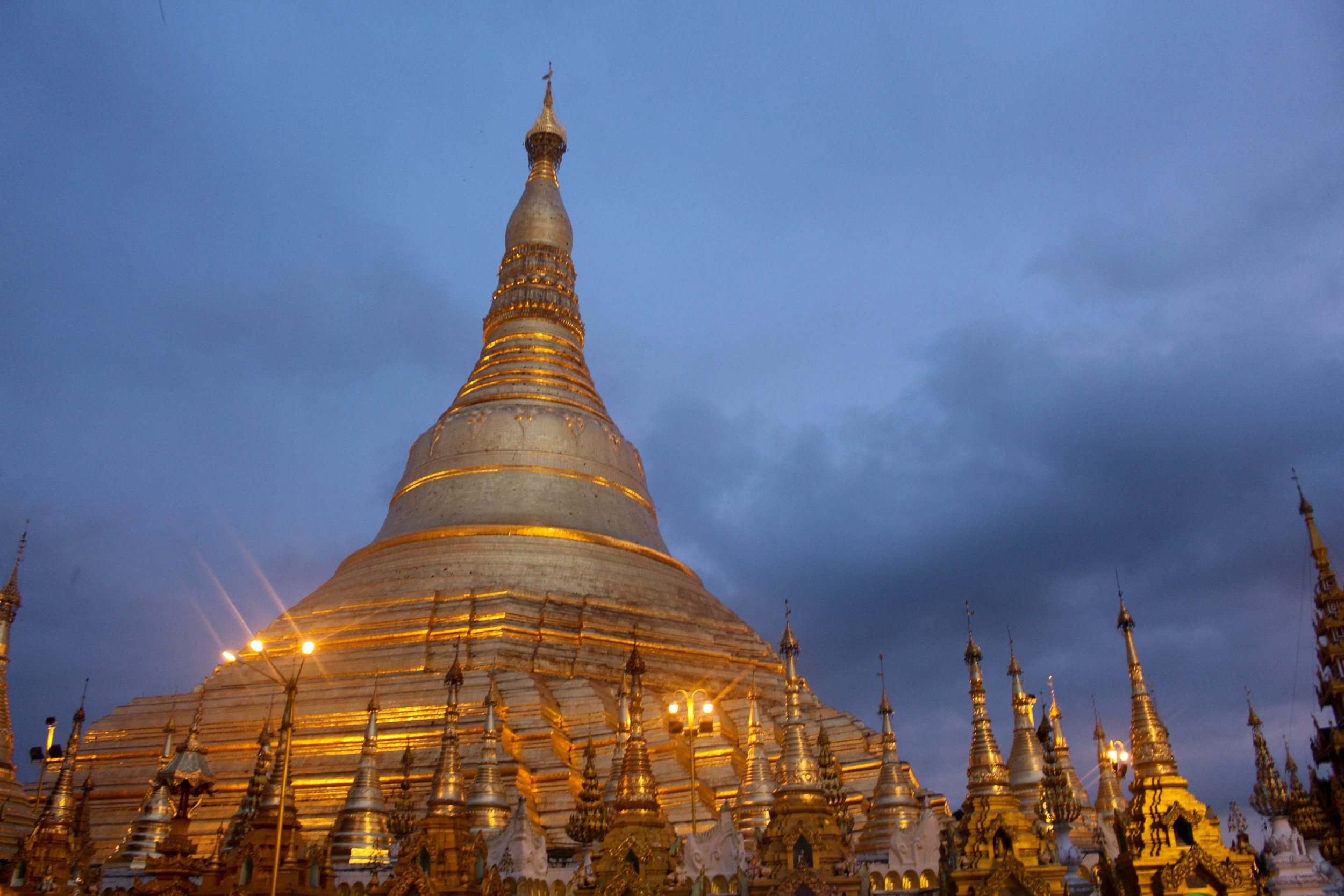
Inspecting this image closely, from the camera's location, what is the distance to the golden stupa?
2192 cm

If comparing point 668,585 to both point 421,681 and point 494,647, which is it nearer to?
point 494,647

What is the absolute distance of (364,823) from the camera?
18422 millimetres

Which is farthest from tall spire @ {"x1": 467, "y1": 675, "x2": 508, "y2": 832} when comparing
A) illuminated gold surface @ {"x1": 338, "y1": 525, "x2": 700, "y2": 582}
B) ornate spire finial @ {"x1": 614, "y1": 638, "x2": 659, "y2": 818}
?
illuminated gold surface @ {"x1": 338, "y1": 525, "x2": 700, "y2": 582}

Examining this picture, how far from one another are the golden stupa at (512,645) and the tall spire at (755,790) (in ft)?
0.76

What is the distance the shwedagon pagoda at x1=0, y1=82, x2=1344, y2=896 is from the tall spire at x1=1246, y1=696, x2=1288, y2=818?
0.10 meters

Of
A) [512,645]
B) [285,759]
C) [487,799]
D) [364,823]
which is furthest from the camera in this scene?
[512,645]

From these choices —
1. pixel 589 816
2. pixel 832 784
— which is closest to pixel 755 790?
pixel 832 784

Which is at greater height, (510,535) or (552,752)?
(510,535)

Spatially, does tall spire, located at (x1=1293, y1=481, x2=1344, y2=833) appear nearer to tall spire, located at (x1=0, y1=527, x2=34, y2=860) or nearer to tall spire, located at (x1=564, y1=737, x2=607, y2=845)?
tall spire, located at (x1=564, y1=737, x2=607, y2=845)

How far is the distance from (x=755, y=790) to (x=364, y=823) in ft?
24.2

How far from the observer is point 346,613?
2820 centimetres

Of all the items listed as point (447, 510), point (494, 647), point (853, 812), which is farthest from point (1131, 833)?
point (447, 510)

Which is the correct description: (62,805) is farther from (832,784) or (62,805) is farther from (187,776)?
(832,784)

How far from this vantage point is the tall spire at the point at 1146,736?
13.0 metres
